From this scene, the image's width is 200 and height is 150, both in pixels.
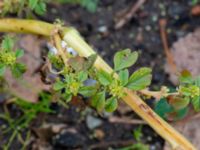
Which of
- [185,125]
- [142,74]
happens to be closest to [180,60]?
[185,125]

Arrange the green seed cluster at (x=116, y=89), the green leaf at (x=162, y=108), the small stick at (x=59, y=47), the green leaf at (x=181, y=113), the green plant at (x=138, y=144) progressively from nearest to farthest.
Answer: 1. the green seed cluster at (x=116, y=89)
2. the small stick at (x=59, y=47)
3. the green leaf at (x=162, y=108)
4. the green leaf at (x=181, y=113)
5. the green plant at (x=138, y=144)

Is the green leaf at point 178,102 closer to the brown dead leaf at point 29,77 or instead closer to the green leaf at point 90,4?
the brown dead leaf at point 29,77

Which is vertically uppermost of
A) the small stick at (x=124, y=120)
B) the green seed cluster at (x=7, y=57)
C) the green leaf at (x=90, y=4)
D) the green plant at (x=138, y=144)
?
the green leaf at (x=90, y=4)

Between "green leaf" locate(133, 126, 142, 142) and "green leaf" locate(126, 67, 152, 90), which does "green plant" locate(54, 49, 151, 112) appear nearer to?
"green leaf" locate(126, 67, 152, 90)

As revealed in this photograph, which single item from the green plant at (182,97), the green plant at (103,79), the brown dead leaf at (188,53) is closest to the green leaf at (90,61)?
the green plant at (103,79)

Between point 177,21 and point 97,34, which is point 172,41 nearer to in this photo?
point 177,21

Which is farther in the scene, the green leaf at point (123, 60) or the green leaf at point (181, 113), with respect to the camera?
the green leaf at point (181, 113)
